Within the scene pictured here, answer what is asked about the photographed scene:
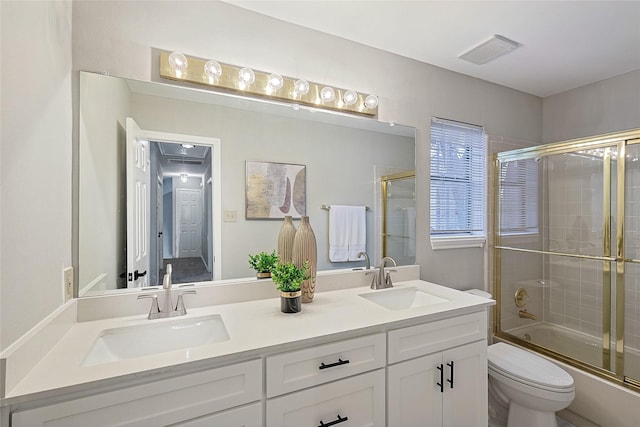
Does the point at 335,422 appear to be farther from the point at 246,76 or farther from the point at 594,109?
the point at 594,109

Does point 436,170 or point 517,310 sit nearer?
point 436,170

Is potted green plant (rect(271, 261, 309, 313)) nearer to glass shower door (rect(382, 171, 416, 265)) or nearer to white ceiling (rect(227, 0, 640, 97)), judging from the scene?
glass shower door (rect(382, 171, 416, 265))

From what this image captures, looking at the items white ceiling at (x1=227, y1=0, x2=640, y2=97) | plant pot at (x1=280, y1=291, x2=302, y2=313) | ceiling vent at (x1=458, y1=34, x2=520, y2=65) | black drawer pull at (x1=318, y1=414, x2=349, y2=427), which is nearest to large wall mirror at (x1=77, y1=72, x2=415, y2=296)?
plant pot at (x1=280, y1=291, x2=302, y2=313)

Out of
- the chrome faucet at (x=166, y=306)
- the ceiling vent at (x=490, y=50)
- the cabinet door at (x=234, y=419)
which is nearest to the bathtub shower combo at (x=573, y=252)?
the ceiling vent at (x=490, y=50)

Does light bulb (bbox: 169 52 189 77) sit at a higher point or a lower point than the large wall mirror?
higher

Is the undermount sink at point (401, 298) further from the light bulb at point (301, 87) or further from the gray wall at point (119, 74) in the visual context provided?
the light bulb at point (301, 87)

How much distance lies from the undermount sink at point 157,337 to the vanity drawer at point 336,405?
329mm

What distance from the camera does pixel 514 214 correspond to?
2527 millimetres

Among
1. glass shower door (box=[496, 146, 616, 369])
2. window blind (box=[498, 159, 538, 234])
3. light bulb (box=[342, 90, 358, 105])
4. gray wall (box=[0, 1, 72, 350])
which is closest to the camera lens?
gray wall (box=[0, 1, 72, 350])

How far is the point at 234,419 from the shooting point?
100cm

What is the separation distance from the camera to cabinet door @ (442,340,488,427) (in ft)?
4.80

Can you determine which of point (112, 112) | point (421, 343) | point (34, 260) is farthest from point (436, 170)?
point (34, 260)

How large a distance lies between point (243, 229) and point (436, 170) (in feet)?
4.80

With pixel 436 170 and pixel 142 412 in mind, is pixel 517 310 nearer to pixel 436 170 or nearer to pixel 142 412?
pixel 436 170
